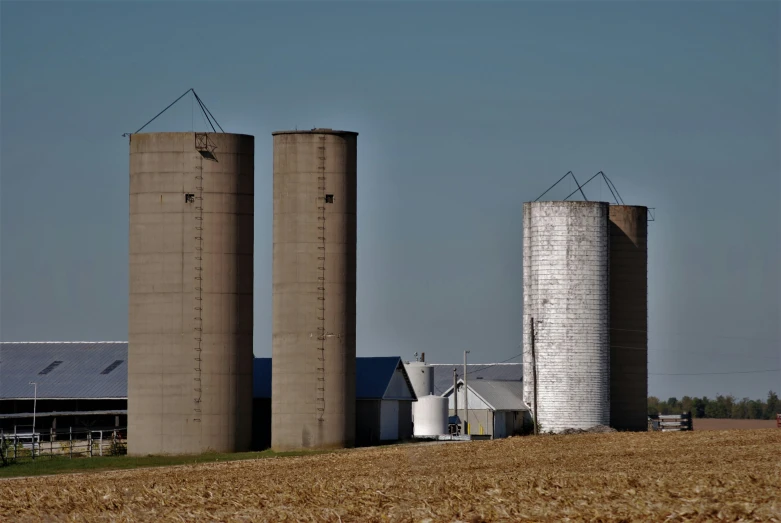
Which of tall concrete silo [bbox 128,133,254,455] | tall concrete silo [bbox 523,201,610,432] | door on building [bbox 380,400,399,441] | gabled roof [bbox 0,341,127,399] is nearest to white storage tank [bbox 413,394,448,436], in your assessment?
tall concrete silo [bbox 523,201,610,432]

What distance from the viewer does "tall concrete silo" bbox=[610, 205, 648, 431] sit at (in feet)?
260

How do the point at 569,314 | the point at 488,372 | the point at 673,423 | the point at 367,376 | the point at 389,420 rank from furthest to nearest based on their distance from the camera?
1. the point at 488,372
2. the point at 673,423
3. the point at 569,314
4. the point at 367,376
5. the point at 389,420

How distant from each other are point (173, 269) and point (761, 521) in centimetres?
4142

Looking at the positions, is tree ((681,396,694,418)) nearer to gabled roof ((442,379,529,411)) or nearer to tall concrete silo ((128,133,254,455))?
gabled roof ((442,379,529,411))

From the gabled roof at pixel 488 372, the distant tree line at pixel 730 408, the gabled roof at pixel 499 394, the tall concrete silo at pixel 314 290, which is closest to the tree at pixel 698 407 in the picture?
the distant tree line at pixel 730 408

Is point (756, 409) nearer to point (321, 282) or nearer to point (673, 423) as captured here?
point (673, 423)

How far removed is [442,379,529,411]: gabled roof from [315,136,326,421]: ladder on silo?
21609mm

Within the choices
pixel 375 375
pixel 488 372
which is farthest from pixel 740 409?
pixel 375 375

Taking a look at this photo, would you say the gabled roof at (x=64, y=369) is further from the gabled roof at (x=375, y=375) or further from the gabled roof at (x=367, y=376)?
the gabled roof at (x=375, y=375)

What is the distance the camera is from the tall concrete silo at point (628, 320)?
3125 inches

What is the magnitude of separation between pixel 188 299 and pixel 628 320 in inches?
1302

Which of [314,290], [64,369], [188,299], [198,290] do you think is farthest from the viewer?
[64,369]

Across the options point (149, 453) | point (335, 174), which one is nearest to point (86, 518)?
point (149, 453)

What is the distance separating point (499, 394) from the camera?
81.5 meters
